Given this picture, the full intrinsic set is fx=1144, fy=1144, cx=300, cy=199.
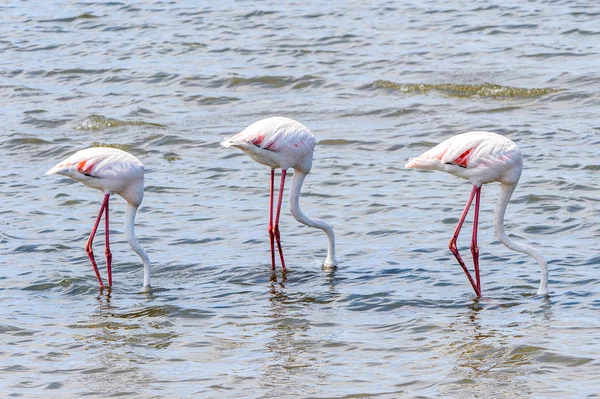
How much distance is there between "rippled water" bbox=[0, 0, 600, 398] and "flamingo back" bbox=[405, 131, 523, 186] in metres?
0.91

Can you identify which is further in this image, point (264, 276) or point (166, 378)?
point (264, 276)

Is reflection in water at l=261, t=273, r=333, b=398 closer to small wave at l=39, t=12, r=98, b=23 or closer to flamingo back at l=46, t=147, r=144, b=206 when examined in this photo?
flamingo back at l=46, t=147, r=144, b=206

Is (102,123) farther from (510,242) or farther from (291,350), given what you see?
(291,350)

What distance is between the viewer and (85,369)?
6980mm

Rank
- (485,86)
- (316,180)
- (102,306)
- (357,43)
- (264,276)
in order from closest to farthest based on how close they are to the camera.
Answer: (102,306), (264,276), (316,180), (485,86), (357,43)

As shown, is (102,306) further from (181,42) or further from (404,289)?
(181,42)

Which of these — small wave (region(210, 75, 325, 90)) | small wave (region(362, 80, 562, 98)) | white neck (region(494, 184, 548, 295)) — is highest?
white neck (region(494, 184, 548, 295))

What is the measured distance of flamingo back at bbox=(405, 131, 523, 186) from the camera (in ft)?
26.6

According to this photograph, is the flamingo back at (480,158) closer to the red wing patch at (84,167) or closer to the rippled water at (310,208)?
the rippled water at (310,208)

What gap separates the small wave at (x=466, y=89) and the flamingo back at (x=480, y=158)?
707cm

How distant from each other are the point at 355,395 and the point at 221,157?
22.6 ft

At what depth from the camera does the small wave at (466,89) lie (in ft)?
49.7

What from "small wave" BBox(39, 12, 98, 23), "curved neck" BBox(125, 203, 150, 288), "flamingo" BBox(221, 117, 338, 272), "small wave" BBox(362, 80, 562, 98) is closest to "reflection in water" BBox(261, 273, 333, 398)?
"flamingo" BBox(221, 117, 338, 272)

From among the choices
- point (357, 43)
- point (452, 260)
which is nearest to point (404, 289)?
point (452, 260)
